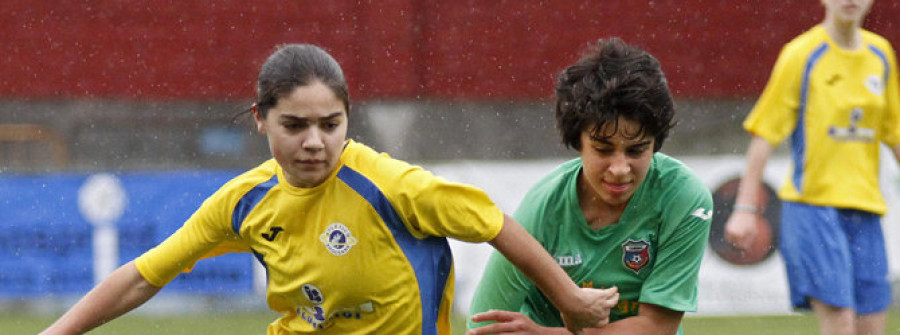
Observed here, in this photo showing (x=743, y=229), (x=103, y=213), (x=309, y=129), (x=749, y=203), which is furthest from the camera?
(x=103, y=213)

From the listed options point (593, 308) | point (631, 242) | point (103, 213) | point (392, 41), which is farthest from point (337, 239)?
point (392, 41)

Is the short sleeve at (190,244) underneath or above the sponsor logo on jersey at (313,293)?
above

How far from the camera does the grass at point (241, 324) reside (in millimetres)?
8055

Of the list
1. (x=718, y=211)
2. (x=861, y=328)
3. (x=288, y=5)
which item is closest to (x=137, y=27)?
(x=288, y=5)

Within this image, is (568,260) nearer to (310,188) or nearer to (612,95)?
(612,95)

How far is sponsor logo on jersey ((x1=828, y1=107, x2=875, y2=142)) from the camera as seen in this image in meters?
5.23

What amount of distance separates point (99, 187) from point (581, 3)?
5.06 meters

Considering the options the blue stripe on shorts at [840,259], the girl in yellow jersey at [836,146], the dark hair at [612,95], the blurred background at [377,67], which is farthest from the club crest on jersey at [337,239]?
the blurred background at [377,67]

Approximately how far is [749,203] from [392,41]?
7621 mm

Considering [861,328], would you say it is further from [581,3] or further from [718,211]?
[581,3]

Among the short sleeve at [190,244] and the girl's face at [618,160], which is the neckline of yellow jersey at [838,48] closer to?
the girl's face at [618,160]

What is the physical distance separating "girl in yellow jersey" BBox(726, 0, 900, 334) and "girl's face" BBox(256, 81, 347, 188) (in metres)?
2.10

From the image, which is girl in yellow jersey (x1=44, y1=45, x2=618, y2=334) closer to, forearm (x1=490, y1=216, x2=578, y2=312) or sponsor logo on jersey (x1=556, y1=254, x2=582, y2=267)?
forearm (x1=490, y1=216, x2=578, y2=312)

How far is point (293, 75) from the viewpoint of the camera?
3.61m
